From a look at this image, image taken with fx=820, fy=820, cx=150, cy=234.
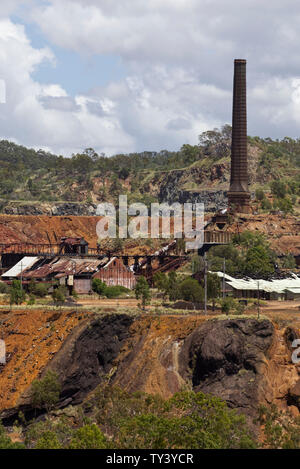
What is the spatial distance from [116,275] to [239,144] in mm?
45271

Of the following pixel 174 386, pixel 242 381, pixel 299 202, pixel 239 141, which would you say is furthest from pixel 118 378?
pixel 299 202

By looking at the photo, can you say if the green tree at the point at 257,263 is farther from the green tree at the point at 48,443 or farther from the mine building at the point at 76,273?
the green tree at the point at 48,443

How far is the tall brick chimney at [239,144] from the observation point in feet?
435

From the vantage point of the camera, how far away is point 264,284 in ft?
304

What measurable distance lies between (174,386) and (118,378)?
540cm

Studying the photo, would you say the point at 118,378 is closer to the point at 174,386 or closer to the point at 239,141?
the point at 174,386

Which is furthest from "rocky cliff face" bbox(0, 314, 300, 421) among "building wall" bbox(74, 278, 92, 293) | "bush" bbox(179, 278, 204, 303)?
"building wall" bbox(74, 278, 92, 293)

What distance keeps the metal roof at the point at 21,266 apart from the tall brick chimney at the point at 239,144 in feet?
124

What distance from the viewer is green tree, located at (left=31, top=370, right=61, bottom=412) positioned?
6194 cm

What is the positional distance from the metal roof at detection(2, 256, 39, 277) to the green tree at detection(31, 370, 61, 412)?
39366 mm

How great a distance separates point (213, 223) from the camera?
127 metres

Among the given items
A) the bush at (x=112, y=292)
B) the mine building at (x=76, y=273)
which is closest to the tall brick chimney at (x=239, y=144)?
the mine building at (x=76, y=273)

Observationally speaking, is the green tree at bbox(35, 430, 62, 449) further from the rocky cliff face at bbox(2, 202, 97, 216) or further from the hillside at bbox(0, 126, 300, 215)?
the rocky cliff face at bbox(2, 202, 97, 216)

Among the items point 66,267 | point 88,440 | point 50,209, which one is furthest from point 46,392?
point 50,209
